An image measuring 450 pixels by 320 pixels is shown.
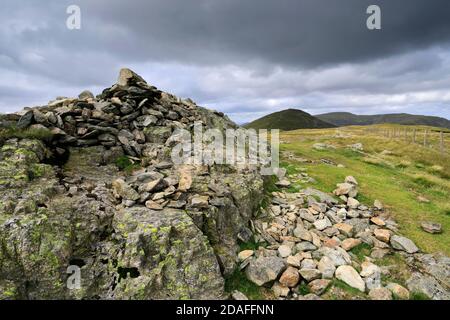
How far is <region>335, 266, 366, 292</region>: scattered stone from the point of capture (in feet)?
30.1

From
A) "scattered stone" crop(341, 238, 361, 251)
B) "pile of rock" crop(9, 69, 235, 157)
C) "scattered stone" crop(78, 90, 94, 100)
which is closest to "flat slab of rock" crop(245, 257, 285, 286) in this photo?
"scattered stone" crop(341, 238, 361, 251)

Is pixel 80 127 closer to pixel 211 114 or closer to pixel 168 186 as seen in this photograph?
pixel 168 186

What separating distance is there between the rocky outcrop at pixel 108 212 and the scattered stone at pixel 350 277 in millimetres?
3729

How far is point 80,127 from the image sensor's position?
519 inches

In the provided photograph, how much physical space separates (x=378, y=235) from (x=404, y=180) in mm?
13315

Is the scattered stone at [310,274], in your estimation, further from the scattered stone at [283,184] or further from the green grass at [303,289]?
the scattered stone at [283,184]

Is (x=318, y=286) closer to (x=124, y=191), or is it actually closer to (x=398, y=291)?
(x=398, y=291)

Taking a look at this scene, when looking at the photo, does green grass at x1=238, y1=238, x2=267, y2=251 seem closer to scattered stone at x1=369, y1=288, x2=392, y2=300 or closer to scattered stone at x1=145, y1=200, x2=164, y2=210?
scattered stone at x1=145, y1=200, x2=164, y2=210

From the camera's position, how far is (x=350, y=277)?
9.41 m

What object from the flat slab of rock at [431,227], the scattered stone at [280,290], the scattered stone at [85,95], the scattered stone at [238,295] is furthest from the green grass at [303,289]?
the scattered stone at [85,95]

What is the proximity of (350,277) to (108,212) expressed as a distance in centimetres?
899

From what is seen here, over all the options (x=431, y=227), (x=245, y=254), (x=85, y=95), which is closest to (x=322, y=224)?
(x=245, y=254)
